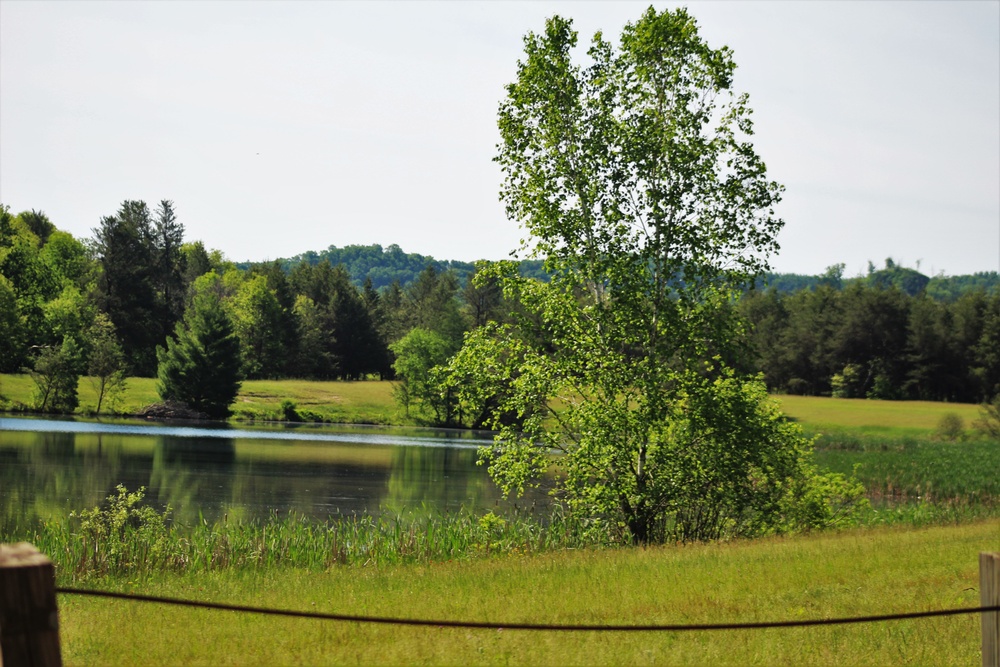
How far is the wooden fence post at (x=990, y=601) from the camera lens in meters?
6.48

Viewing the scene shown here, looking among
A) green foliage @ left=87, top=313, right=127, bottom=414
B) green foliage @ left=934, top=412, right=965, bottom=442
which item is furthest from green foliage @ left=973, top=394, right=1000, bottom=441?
green foliage @ left=87, top=313, right=127, bottom=414

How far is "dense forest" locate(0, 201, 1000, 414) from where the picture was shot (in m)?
104

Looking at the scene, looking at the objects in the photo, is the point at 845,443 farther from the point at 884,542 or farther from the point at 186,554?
the point at 186,554

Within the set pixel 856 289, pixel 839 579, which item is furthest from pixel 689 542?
pixel 856 289

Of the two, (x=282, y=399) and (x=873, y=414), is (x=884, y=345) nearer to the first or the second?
(x=873, y=414)

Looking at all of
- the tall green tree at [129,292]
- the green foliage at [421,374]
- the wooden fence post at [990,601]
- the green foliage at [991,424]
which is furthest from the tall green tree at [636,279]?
the tall green tree at [129,292]

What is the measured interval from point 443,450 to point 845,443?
27.4 metres

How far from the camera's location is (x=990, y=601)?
6.56 meters

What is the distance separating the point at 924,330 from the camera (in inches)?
4532

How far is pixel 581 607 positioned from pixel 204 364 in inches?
3183

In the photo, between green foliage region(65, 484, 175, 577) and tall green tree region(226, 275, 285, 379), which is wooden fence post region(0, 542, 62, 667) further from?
tall green tree region(226, 275, 285, 379)

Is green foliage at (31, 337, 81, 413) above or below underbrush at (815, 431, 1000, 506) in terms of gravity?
above

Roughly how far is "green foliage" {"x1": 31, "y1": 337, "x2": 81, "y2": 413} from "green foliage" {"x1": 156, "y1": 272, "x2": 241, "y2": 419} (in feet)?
25.9

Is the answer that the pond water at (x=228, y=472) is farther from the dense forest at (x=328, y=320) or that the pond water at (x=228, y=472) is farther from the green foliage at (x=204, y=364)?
the dense forest at (x=328, y=320)
